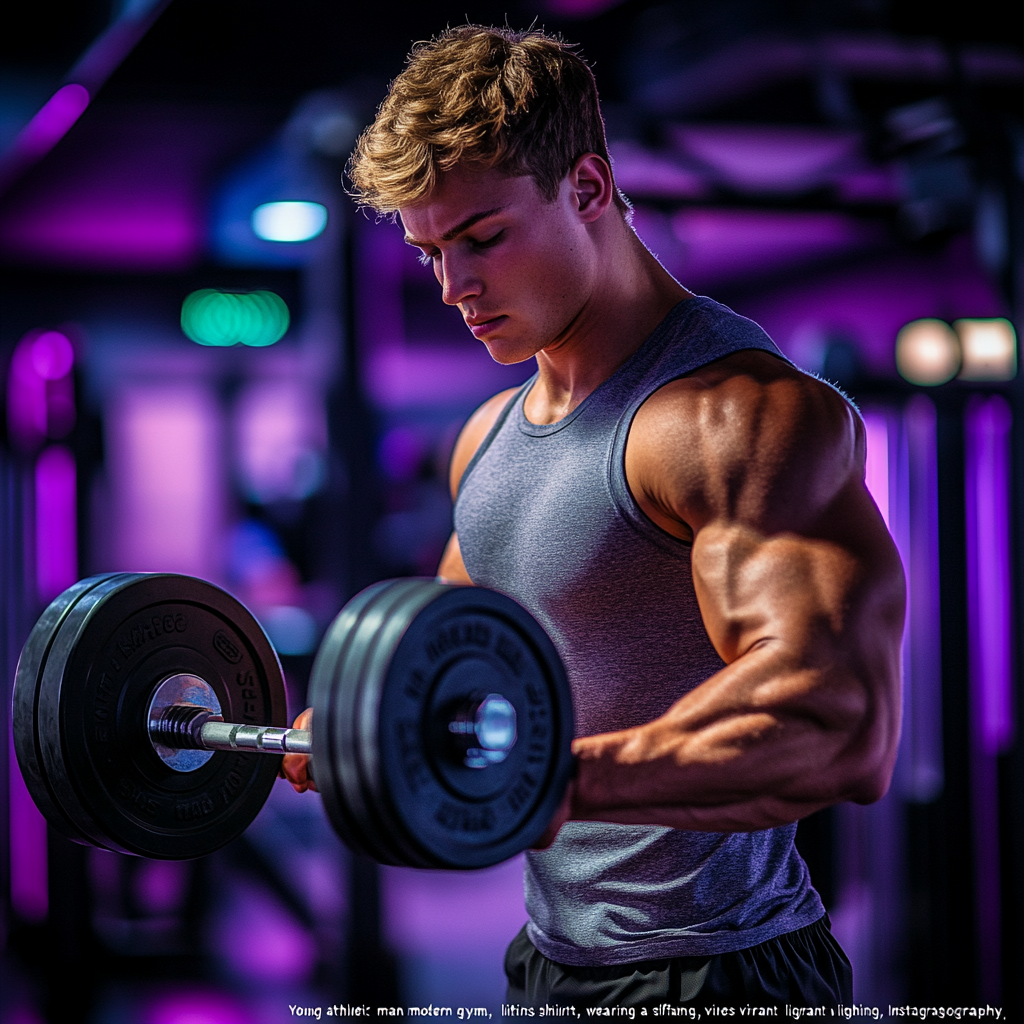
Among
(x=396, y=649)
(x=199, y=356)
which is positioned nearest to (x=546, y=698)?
(x=396, y=649)

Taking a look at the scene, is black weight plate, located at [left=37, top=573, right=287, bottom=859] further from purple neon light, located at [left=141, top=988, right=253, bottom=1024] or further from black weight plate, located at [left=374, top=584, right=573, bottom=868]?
purple neon light, located at [left=141, top=988, right=253, bottom=1024]

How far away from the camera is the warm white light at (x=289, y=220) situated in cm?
479

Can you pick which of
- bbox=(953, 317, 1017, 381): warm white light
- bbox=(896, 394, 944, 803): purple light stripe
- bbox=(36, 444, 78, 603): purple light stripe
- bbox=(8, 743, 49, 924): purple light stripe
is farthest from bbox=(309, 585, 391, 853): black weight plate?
bbox=(8, 743, 49, 924): purple light stripe

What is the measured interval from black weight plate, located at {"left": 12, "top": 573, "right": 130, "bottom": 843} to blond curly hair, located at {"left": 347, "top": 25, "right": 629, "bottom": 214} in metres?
0.57

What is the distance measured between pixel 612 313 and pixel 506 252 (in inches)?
6.3

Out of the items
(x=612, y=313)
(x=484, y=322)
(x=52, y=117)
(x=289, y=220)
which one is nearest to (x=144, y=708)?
(x=484, y=322)

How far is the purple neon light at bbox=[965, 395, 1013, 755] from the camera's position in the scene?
10.6 ft

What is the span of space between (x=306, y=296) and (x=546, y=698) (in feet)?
18.3

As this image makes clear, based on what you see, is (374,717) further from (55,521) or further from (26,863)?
(26,863)

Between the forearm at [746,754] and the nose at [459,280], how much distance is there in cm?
53

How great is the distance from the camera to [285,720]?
147 centimetres

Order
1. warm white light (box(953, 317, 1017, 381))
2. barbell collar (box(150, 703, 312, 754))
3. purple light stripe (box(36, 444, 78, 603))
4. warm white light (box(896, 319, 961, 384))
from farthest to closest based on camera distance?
warm white light (box(896, 319, 961, 384)) → warm white light (box(953, 317, 1017, 381)) → purple light stripe (box(36, 444, 78, 603)) → barbell collar (box(150, 703, 312, 754))

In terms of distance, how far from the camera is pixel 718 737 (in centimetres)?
97

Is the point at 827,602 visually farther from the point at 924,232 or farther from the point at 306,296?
the point at 306,296
